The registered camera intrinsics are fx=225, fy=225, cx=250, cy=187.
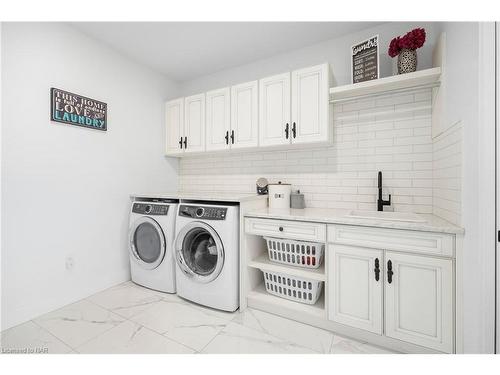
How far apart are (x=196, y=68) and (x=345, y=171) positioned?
215 cm

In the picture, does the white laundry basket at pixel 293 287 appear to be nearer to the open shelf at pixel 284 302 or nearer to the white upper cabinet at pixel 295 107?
the open shelf at pixel 284 302

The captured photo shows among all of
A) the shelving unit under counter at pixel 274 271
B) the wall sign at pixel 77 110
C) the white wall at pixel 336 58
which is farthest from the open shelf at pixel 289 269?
the wall sign at pixel 77 110

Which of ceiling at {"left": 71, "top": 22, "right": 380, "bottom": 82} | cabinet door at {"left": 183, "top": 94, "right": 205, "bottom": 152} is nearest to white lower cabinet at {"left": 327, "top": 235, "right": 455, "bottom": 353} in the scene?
cabinet door at {"left": 183, "top": 94, "right": 205, "bottom": 152}

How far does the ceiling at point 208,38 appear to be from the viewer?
2.04 m

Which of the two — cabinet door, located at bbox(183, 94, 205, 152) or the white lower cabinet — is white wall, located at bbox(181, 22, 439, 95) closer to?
cabinet door, located at bbox(183, 94, 205, 152)

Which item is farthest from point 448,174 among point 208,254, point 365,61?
point 208,254

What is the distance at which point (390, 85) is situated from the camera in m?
1.79

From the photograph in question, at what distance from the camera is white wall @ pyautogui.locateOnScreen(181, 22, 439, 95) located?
191 centimetres

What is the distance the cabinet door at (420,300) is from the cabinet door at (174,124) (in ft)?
8.11

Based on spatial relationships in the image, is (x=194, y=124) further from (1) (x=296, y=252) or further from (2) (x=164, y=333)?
(2) (x=164, y=333)

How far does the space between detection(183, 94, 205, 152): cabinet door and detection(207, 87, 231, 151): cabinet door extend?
0.30ft

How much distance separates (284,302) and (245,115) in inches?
71.2
